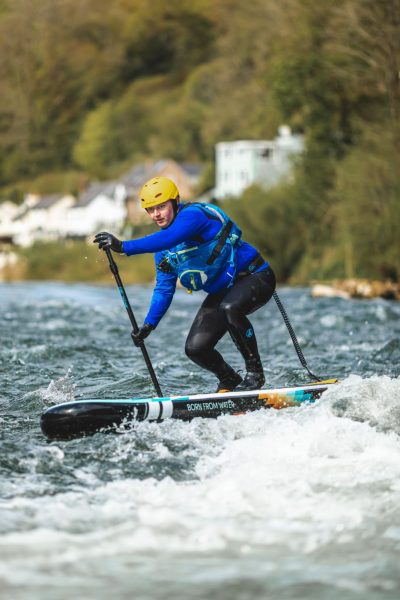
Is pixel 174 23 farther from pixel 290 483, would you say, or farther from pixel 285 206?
pixel 290 483

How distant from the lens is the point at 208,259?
9359 millimetres

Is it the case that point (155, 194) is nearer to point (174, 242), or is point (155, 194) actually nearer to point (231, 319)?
point (174, 242)

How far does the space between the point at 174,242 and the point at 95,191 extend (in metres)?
113

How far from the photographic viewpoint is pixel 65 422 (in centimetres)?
839

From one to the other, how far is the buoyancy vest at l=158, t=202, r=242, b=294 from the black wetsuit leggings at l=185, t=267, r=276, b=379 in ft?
0.47

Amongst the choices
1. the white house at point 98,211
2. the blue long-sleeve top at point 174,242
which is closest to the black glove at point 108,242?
the blue long-sleeve top at point 174,242

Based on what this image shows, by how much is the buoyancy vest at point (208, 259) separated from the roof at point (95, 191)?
106 m

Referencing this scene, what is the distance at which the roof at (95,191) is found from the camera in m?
116

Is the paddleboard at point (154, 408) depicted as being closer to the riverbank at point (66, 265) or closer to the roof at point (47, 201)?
the riverbank at point (66, 265)

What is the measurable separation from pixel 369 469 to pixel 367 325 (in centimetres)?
1345

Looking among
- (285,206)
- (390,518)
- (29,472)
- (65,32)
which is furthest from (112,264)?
(65,32)

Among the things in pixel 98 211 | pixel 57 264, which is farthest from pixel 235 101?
pixel 98 211

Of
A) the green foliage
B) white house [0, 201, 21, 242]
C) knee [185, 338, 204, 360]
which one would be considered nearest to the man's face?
knee [185, 338, 204, 360]

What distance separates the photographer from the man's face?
356 inches
